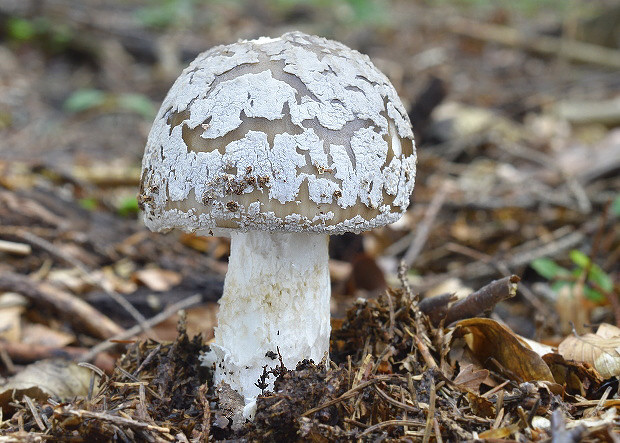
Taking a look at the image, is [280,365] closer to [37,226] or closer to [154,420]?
[154,420]

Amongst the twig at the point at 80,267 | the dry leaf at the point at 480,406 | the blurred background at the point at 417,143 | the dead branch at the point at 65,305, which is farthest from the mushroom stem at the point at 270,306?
the dead branch at the point at 65,305

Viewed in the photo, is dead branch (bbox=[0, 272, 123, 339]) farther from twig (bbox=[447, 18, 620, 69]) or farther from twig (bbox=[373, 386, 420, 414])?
twig (bbox=[447, 18, 620, 69])

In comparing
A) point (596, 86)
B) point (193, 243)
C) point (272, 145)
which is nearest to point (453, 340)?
point (272, 145)

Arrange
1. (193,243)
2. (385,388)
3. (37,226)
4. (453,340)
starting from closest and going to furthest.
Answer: (385,388) → (453,340) → (37,226) → (193,243)

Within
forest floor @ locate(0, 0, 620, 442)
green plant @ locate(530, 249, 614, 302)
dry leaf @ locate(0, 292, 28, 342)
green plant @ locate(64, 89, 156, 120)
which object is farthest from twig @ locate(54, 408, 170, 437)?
green plant @ locate(64, 89, 156, 120)

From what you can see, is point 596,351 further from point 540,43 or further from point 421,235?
point 540,43

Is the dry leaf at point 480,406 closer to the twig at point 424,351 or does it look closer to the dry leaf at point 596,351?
the twig at point 424,351
